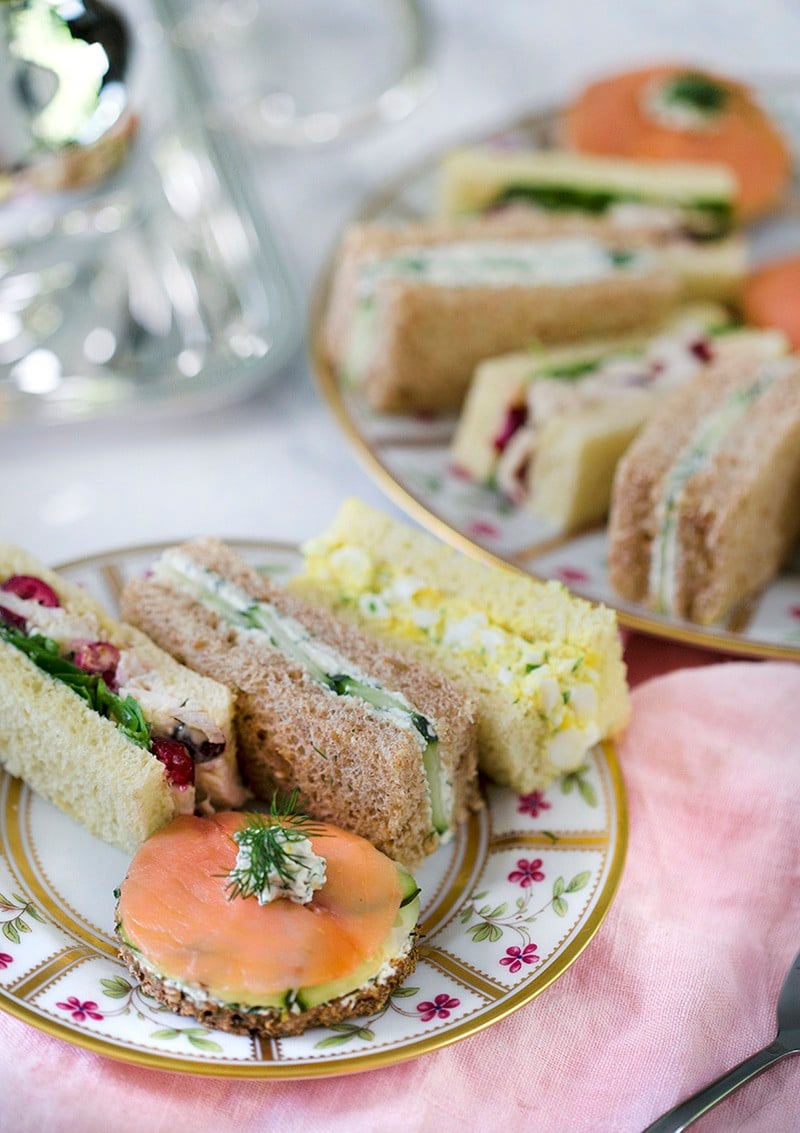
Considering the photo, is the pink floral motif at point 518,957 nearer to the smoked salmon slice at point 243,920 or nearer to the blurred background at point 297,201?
the smoked salmon slice at point 243,920

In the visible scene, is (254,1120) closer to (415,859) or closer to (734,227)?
(415,859)

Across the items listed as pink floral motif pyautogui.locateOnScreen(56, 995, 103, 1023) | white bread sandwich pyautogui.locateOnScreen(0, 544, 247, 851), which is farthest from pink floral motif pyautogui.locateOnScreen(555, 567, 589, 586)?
pink floral motif pyautogui.locateOnScreen(56, 995, 103, 1023)

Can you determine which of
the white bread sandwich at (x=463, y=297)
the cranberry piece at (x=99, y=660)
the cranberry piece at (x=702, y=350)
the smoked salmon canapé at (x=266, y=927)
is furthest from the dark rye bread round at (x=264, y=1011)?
the cranberry piece at (x=702, y=350)

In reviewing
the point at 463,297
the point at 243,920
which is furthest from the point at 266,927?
the point at 463,297

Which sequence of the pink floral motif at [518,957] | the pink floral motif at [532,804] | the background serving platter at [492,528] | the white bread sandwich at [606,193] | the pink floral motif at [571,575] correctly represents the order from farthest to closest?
1. the white bread sandwich at [606,193]
2. the pink floral motif at [571,575]
3. the background serving platter at [492,528]
4. the pink floral motif at [532,804]
5. the pink floral motif at [518,957]

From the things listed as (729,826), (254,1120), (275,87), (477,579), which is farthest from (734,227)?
(254,1120)

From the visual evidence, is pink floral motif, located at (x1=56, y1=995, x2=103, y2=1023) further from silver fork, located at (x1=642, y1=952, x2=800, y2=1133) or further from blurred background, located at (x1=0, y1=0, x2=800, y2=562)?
blurred background, located at (x1=0, y1=0, x2=800, y2=562)

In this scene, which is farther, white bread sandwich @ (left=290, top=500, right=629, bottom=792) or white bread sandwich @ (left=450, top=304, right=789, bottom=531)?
white bread sandwich @ (left=450, top=304, right=789, bottom=531)
